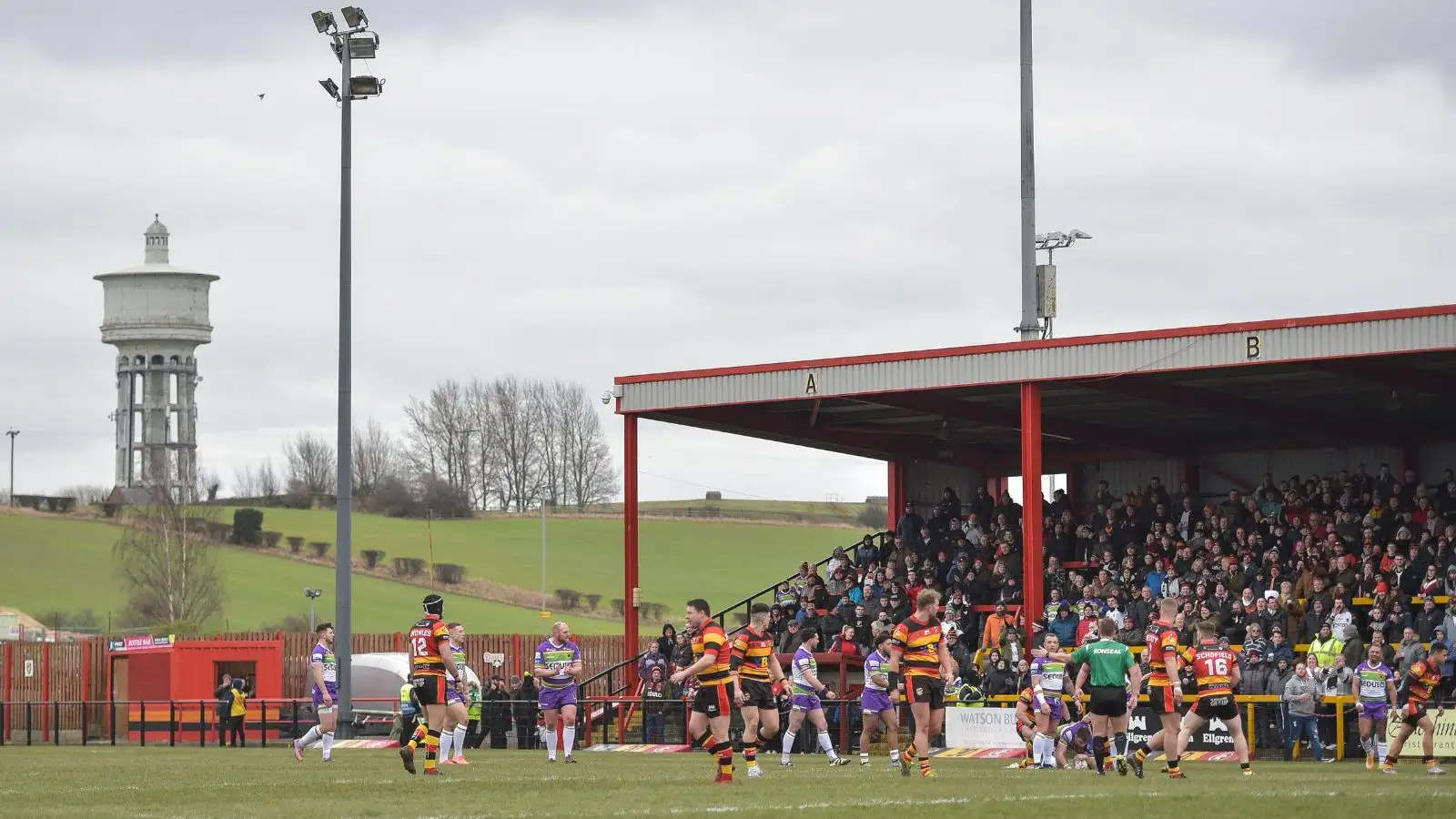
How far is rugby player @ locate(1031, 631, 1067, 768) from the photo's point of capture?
75.3 ft

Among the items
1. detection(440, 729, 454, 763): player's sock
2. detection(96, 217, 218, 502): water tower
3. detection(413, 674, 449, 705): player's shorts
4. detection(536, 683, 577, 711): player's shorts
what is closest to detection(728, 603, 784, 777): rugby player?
detection(413, 674, 449, 705): player's shorts

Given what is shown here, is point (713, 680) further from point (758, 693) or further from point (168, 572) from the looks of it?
point (168, 572)

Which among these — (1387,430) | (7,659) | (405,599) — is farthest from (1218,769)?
(405,599)

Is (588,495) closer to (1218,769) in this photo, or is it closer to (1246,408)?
(1246,408)

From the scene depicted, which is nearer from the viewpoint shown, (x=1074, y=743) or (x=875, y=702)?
(x=875, y=702)

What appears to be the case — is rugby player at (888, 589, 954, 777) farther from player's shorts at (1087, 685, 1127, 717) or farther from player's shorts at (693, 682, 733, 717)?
player's shorts at (693, 682, 733, 717)

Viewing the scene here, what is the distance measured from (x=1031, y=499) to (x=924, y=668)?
11175 mm

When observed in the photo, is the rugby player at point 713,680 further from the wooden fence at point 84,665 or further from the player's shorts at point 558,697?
the wooden fence at point 84,665

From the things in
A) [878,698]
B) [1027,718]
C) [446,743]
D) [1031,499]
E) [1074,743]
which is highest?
[1031,499]

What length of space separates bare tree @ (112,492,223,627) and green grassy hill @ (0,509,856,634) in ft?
3.32

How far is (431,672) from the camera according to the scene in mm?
19953

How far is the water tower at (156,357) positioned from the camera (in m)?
115

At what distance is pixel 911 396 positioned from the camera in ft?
115

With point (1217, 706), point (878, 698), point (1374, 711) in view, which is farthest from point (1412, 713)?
point (878, 698)
